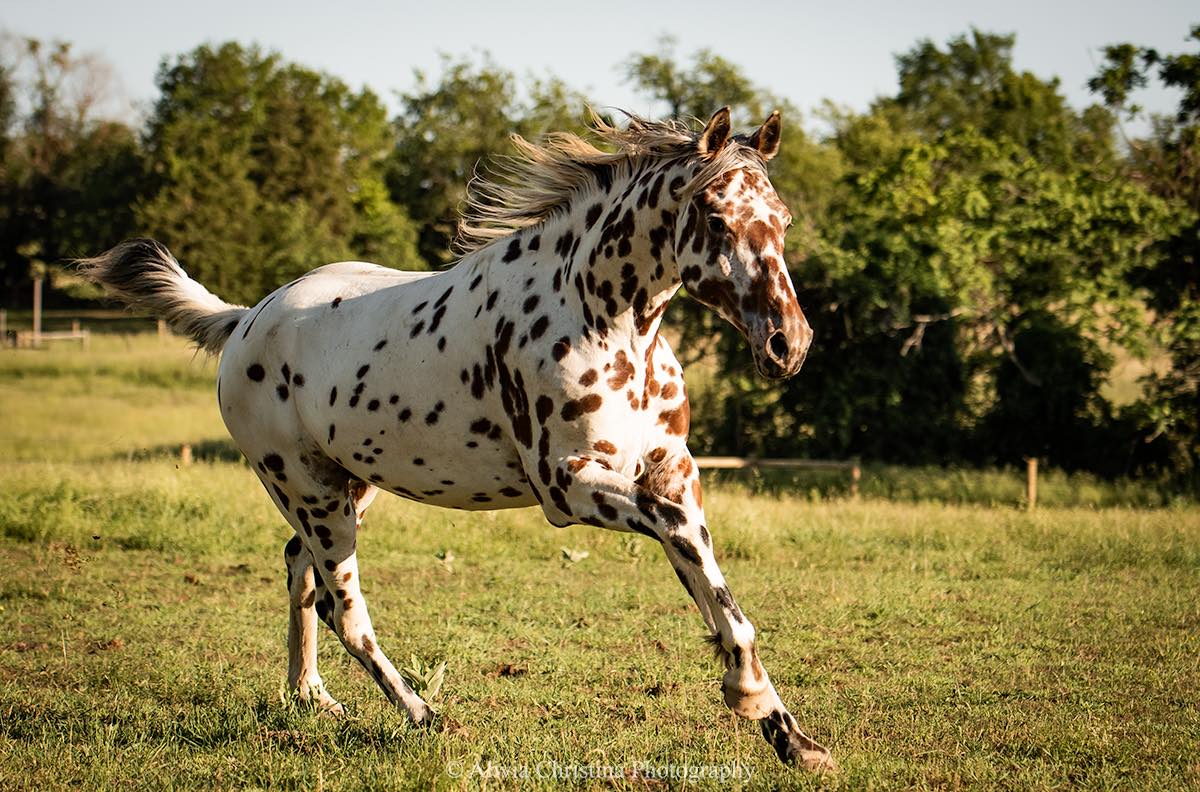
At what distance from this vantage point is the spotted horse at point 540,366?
4.31m

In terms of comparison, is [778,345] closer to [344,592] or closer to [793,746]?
[793,746]

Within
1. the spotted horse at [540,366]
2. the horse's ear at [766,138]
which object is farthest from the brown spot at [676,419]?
the horse's ear at [766,138]

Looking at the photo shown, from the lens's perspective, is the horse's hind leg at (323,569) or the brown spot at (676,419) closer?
the brown spot at (676,419)

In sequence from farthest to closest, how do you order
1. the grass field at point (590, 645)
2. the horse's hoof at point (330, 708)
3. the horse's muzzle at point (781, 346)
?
1. the horse's hoof at point (330, 708)
2. the grass field at point (590, 645)
3. the horse's muzzle at point (781, 346)

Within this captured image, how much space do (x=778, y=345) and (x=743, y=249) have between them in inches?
16.8

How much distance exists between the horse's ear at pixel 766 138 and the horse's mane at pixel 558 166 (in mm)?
52

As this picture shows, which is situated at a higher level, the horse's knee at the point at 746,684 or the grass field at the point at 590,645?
the horse's knee at the point at 746,684

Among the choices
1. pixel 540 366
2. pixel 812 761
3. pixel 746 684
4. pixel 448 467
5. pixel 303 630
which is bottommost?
pixel 303 630

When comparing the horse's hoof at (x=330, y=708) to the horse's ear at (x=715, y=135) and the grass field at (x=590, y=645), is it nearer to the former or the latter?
the grass field at (x=590, y=645)

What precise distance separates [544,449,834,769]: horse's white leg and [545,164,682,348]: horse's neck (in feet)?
2.00

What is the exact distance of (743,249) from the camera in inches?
168

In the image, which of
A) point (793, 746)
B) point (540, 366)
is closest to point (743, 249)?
point (540, 366)

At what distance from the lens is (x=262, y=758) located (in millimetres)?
4734

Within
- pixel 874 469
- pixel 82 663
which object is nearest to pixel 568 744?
pixel 82 663
